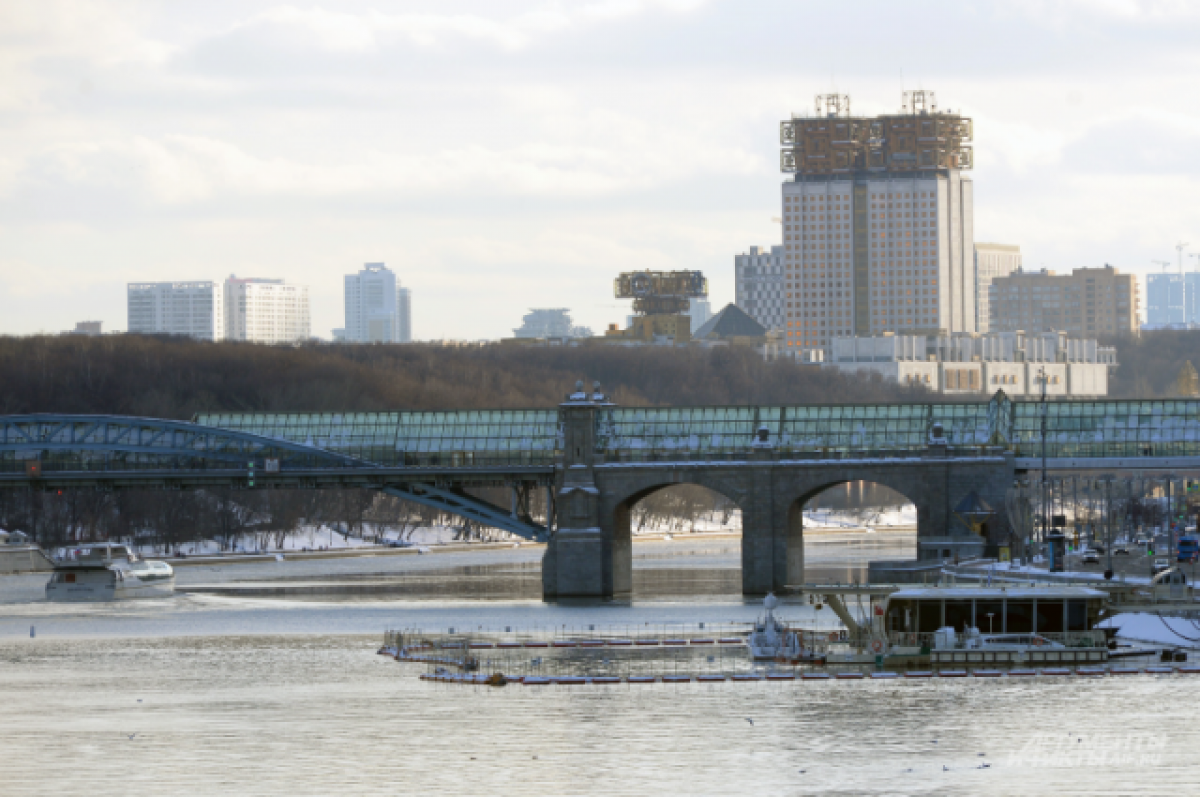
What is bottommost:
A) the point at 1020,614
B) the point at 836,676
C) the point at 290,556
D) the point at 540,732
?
the point at 540,732

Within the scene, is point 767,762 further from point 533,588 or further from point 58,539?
point 58,539

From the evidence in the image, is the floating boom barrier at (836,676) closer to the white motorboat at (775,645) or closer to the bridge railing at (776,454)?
the white motorboat at (775,645)

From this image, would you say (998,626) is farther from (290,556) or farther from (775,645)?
(290,556)

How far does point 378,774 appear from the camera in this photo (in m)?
62.7

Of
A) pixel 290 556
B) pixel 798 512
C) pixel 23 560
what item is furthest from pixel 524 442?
pixel 290 556

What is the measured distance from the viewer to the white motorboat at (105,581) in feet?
446

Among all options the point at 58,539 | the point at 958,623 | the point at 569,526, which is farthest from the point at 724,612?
the point at 58,539

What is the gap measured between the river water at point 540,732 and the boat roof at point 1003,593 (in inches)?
230

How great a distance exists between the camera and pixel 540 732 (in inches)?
2751

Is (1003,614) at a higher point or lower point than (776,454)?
lower

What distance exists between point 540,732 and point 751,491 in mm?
57160

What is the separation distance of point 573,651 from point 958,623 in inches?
632

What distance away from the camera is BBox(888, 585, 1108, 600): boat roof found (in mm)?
85294

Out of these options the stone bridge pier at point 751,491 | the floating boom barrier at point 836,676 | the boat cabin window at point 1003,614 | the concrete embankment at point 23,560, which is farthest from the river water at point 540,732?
the concrete embankment at point 23,560
